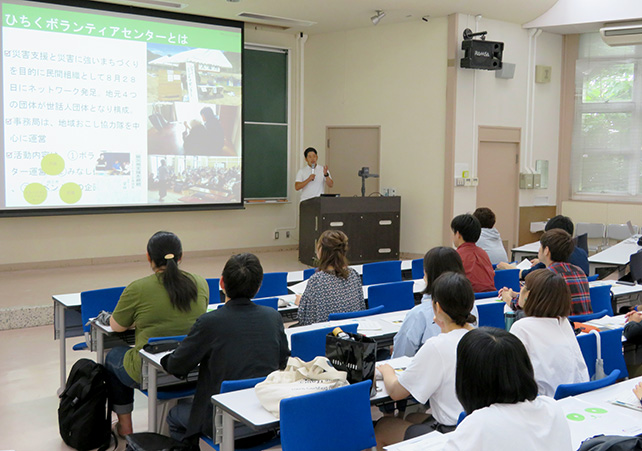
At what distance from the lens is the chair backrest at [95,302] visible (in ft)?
13.1

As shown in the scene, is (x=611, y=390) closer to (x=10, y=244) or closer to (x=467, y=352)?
(x=467, y=352)

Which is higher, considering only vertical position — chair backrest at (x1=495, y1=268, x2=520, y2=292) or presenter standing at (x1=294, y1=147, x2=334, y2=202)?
presenter standing at (x1=294, y1=147, x2=334, y2=202)

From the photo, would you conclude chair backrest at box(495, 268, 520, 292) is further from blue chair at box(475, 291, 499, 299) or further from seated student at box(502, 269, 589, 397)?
seated student at box(502, 269, 589, 397)

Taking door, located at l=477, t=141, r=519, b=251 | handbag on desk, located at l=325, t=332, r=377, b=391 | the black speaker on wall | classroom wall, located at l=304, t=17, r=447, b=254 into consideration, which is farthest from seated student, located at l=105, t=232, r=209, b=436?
door, located at l=477, t=141, r=519, b=251

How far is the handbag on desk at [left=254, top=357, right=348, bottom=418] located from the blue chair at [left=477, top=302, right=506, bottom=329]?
5.17 ft

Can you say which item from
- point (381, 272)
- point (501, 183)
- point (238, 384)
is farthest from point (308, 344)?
point (501, 183)

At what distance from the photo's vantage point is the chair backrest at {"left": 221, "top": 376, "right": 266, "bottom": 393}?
99.9 inches

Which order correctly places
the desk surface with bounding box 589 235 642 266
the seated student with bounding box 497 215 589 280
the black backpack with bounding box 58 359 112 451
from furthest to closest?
1. the desk surface with bounding box 589 235 642 266
2. the seated student with bounding box 497 215 589 280
3. the black backpack with bounding box 58 359 112 451

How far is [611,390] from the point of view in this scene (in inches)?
105

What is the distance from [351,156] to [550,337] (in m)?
7.31

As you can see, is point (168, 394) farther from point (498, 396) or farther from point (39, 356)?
point (39, 356)

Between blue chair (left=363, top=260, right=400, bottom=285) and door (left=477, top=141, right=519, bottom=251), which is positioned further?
door (left=477, top=141, right=519, bottom=251)

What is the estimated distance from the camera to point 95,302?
4.06 meters

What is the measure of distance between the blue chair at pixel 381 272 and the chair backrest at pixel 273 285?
83 centimetres
